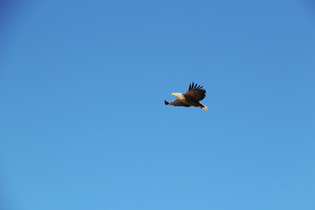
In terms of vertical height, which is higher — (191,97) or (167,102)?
(167,102)

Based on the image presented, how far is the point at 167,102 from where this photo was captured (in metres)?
24.3

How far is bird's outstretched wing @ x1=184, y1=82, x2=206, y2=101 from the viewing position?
19.0 metres

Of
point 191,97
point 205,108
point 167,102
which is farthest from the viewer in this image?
point 167,102

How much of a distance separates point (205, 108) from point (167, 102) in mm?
4722

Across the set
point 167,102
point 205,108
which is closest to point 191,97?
point 205,108

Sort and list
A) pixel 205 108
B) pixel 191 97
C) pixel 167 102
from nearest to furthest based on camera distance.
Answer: pixel 191 97
pixel 205 108
pixel 167 102

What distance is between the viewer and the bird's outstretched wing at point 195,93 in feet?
62.2

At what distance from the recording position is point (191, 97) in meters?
20.2

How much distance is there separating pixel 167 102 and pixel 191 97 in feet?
15.2

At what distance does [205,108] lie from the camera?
21.5 metres

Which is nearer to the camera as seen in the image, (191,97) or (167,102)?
(191,97)

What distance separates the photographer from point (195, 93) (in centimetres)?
1939

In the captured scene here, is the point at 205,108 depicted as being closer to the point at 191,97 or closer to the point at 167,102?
the point at 191,97

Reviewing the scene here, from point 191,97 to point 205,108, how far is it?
236cm
